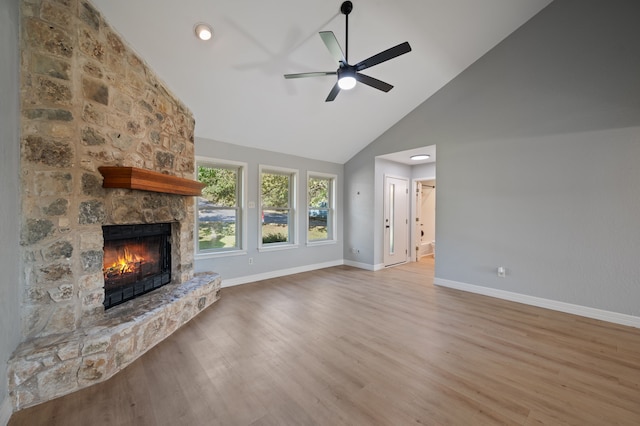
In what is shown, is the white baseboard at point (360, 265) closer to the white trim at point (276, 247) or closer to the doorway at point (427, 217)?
the white trim at point (276, 247)

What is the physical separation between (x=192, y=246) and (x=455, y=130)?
4.63 metres

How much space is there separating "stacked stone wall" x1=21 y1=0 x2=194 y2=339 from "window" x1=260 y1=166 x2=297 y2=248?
8.40 feet

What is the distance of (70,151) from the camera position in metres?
2.04

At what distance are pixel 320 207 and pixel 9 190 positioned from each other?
15.7 feet

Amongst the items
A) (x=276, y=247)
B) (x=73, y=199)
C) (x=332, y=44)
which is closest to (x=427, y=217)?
(x=276, y=247)

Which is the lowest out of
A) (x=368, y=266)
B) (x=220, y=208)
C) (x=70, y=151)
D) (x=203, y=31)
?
(x=368, y=266)

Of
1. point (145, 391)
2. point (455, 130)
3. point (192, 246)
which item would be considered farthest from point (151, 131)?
point (455, 130)

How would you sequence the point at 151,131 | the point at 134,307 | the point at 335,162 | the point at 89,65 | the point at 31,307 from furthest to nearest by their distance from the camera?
the point at 335,162 < the point at 151,131 < the point at 134,307 < the point at 89,65 < the point at 31,307

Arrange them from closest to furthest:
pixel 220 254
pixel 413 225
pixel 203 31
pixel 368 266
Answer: pixel 203 31 → pixel 220 254 → pixel 368 266 → pixel 413 225

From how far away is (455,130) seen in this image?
4.30 metres

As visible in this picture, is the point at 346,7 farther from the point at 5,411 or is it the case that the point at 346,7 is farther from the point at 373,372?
the point at 5,411

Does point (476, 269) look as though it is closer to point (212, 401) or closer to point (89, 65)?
point (212, 401)

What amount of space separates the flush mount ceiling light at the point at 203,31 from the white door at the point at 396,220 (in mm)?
4356

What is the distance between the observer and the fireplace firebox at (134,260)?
250 centimetres
